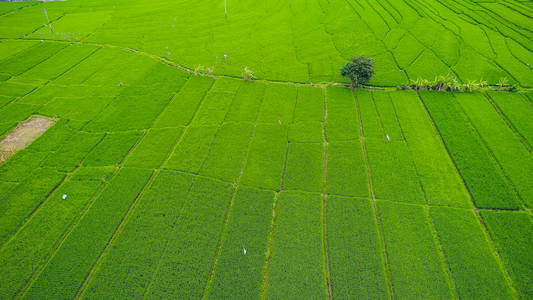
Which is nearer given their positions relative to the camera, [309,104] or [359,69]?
[309,104]

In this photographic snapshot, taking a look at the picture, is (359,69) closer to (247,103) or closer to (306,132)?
(306,132)

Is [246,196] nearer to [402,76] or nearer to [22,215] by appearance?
[22,215]

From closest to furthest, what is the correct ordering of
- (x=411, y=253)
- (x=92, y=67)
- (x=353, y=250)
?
(x=411, y=253), (x=353, y=250), (x=92, y=67)

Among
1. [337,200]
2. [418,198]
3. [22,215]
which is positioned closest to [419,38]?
[418,198]

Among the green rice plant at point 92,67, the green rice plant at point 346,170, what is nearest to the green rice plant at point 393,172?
the green rice plant at point 346,170

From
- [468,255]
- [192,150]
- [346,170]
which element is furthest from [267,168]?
[468,255]
